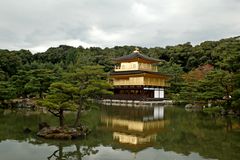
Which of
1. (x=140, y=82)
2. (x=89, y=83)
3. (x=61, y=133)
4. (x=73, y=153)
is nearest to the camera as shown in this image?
(x=73, y=153)

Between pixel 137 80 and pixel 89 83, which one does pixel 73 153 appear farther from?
pixel 137 80

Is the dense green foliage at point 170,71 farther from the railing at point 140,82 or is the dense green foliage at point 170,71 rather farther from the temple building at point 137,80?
the temple building at point 137,80

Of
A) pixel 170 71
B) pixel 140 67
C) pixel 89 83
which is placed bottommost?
pixel 89 83

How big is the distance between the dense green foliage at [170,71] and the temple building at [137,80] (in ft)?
7.18

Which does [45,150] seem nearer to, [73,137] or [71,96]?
[73,137]

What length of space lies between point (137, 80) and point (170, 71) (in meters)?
7.14

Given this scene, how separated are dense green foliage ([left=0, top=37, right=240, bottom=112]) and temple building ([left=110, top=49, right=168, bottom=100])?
219 centimetres

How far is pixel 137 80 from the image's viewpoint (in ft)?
127

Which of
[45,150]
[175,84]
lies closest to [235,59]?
[45,150]

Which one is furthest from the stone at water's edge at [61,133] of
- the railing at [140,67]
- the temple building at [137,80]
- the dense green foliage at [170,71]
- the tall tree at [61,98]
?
the railing at [140,67]

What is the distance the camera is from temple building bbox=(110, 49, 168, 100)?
3812 cm

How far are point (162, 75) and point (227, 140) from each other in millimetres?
28015

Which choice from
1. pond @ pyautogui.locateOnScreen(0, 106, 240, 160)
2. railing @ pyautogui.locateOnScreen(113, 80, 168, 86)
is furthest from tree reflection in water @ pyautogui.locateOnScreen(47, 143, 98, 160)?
railing @ pyautogui.locateOnScreen(113, 80, 168, 86)

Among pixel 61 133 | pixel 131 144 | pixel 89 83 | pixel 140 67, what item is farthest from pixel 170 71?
pixel 131 144
